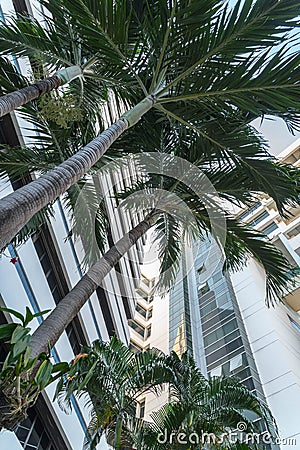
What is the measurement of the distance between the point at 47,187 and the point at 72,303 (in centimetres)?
117

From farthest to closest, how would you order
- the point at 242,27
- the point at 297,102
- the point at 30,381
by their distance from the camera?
the point at 297,102, the point at 242,27, the point at 30,381

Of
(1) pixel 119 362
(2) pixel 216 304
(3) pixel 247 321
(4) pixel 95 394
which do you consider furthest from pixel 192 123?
(2) pixel 216 304

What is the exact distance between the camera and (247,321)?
14602mm

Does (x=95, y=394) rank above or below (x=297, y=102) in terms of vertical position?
below

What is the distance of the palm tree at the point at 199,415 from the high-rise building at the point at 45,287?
125 inches

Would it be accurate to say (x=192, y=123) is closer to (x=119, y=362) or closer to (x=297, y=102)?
(x=297, y=102)

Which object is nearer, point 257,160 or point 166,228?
point 257,160

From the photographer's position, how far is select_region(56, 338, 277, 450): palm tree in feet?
15.5

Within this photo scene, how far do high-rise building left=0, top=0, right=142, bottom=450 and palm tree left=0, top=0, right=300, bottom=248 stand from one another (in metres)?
1.82

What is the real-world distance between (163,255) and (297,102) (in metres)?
3.41

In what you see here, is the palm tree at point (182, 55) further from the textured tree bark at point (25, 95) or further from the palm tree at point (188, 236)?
the palm tree at point (188, 236)

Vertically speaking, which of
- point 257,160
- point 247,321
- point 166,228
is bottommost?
point 247,321

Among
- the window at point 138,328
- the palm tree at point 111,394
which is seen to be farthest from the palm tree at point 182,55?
the window at point 138,328

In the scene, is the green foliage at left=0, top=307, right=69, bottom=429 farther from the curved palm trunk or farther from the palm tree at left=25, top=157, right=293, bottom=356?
the curved palm trunk
